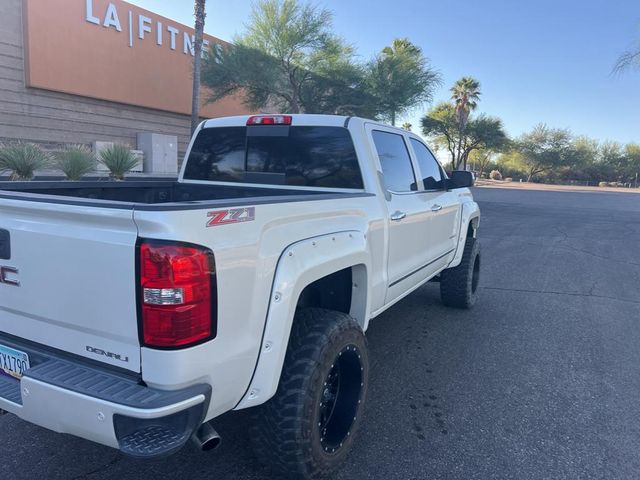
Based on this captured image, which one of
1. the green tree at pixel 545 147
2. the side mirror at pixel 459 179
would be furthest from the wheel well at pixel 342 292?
the green tree at pixel 545 147

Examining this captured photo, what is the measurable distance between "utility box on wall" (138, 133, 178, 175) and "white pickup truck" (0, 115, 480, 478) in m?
25.2

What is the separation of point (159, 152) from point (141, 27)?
6.65 metres

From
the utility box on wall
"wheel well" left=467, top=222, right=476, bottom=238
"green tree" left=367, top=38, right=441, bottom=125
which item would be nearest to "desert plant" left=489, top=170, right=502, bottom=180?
"green tree" left=367, top=38, right=441, bottom=125

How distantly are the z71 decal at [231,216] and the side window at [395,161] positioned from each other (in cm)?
178

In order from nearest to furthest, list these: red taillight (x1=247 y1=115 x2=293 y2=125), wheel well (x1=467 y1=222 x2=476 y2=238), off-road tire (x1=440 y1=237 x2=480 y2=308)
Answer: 1. red taillight (x1=247 y1=115 x2=293 y2=125)
2. off-road tire (x1=440 y1=237 x2=480 y2=308)
3. wheel well (x1=467 y1=222 x2=476 y2=238)

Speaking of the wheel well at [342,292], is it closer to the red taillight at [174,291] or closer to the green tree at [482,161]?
the red taillight at [174,291]

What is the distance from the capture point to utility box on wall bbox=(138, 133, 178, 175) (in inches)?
1048

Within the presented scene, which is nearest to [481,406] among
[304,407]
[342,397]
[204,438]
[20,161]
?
[342,397]

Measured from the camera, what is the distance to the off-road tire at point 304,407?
2240 millimetres

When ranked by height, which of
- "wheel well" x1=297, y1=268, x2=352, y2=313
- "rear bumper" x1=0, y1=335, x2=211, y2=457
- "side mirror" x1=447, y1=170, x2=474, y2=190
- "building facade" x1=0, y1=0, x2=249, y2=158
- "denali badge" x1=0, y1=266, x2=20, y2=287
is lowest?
"rear bumper" x1=0, y1=335, x2=211, y2=457

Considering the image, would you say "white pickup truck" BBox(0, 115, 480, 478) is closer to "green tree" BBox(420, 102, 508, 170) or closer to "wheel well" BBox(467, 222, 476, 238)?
"wheel well" BBox(467, 222, 476, 238)

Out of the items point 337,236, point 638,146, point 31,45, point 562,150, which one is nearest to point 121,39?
point 31,45

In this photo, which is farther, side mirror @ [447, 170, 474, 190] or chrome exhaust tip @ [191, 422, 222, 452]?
side mirror @ [447, 170, 474, 190]

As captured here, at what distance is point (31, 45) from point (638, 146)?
271 feet
